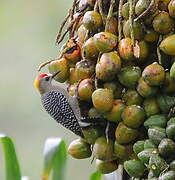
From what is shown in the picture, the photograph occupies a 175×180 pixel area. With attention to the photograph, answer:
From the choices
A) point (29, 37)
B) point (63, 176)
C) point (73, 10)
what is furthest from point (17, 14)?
point (73, 10)

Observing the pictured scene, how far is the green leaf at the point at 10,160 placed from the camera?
1.65 metres

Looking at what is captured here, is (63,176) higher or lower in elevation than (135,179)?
lower

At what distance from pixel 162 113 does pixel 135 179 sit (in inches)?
6.0

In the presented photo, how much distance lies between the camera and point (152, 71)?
48.2 inches

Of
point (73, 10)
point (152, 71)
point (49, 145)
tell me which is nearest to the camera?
point (152, 71)

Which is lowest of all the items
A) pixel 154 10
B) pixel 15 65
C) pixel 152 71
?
pixel 15 65

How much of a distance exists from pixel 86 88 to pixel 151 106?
0.49 feet

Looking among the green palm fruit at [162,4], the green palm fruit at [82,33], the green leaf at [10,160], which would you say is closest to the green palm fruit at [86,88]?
the green palm fruit at [82,33]

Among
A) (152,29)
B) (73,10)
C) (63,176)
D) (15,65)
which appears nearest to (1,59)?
(15,65)

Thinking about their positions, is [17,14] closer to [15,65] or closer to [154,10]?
[15,65]

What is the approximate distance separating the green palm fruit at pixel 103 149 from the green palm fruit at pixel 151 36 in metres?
0.22

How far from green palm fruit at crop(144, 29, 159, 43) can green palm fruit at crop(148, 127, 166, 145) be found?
0.60 feet

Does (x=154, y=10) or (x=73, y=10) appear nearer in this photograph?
(x=154, y=10)

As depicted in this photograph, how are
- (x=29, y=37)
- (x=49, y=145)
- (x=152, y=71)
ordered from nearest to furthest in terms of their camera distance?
(x=152, y=71) → (x=49, y=145) → (x=29, y=37)
